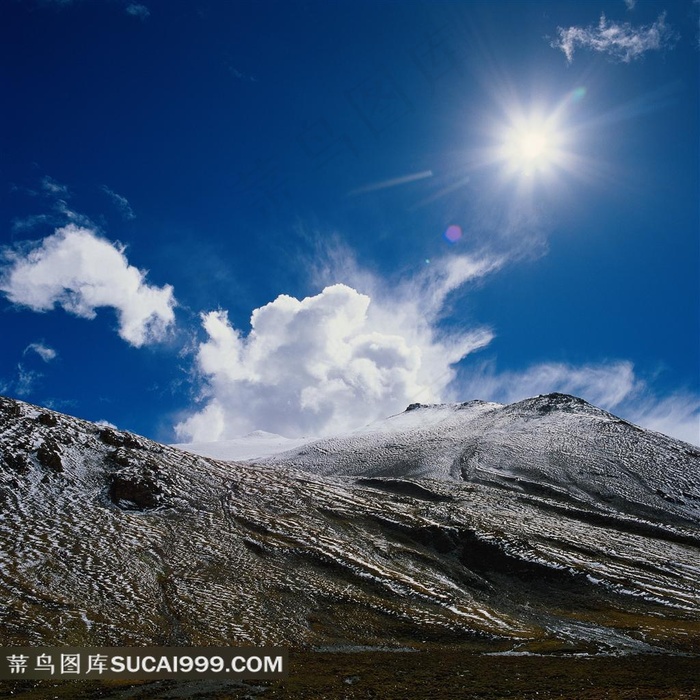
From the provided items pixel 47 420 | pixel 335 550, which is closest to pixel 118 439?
pixel 47 420

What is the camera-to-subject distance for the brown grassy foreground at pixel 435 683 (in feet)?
65.2

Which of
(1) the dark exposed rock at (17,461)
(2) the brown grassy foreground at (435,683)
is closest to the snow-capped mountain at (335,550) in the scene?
(1) the dark exposed rock at (17,461)

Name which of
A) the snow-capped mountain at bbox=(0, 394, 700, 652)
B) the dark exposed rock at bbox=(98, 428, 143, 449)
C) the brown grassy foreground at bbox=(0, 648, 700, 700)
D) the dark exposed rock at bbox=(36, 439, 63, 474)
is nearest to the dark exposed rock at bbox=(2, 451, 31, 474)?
the snow-capped mountain at bbox=(0, 394, 700, 652)

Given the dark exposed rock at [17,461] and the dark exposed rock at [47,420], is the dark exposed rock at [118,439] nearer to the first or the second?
the dark exposed rock at [47,420]

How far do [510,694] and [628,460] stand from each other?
9058 cm

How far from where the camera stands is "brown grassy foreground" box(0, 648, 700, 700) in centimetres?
1988

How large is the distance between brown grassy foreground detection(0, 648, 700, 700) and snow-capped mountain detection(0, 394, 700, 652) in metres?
5.32

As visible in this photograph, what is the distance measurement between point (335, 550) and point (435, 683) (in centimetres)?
2906

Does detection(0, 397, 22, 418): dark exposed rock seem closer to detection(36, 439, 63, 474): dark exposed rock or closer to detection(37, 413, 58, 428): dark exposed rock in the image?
detection(37, 413, 58, 428): dark exposed rock

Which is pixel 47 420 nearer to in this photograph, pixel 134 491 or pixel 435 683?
pixel 134 491

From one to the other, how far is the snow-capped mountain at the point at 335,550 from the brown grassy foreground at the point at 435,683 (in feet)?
17.5

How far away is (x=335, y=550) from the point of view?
49781 millimetres

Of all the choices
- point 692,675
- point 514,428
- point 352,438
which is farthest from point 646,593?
point 352,438

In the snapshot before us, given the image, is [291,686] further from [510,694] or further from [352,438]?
[352,438]
